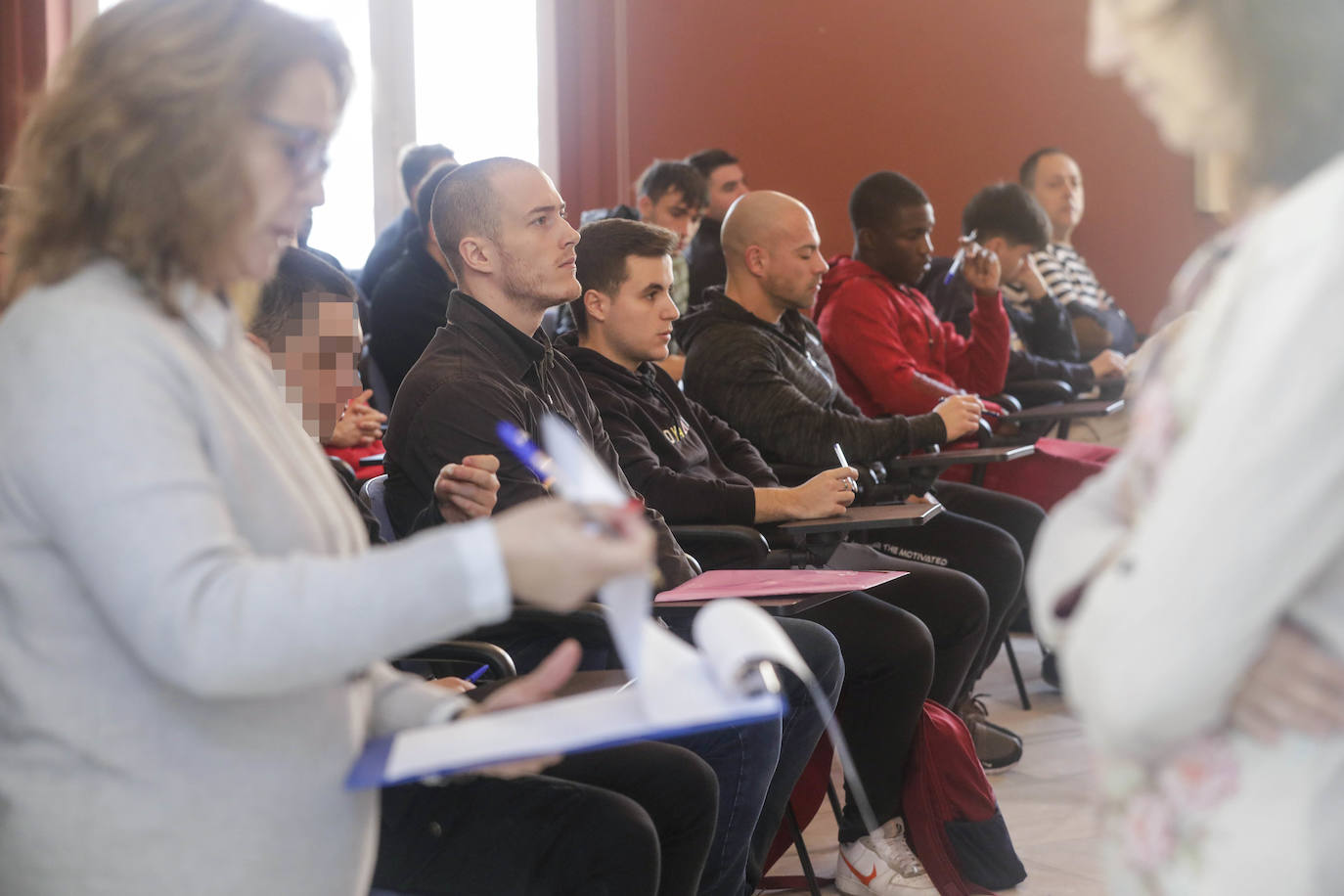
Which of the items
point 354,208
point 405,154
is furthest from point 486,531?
point 354,208

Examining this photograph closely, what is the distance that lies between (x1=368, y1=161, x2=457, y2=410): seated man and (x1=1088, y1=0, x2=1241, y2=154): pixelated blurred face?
2976 millimetres

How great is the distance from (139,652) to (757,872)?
158 centimetres

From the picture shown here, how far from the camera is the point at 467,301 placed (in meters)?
2.43

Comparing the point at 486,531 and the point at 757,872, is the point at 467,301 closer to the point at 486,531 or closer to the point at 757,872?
the point at 757,872

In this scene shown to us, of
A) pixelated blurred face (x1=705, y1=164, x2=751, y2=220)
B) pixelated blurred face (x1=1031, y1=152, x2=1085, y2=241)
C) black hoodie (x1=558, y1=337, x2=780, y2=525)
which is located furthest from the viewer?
pixelated blurred face (x1=1031, y1=152, x2=1085, y2=241)

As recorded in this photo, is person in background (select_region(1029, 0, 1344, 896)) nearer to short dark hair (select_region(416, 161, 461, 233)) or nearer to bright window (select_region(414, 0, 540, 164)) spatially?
short dark hair (select_region(416, 161, 461, 233))

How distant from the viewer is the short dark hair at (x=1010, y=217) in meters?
4.69

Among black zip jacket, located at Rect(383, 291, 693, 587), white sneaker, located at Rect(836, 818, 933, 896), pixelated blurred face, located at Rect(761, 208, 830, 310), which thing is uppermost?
pixelated blurred face, located at Rect(761, 208, 830, 310)

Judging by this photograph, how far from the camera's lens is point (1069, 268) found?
5.18 meters

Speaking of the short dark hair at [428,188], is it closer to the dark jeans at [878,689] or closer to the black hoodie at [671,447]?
the black hoodie at [671,447]

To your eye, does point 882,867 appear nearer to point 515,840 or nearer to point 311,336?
point 515,840

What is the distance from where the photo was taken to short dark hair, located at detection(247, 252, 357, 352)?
2.10m

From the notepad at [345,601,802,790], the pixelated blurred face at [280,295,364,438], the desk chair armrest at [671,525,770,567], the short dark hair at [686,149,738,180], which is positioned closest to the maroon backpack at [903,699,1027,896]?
the desk chair armrest at [671,525,770,567]

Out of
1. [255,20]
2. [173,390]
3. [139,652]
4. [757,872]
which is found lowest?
[757,872]
